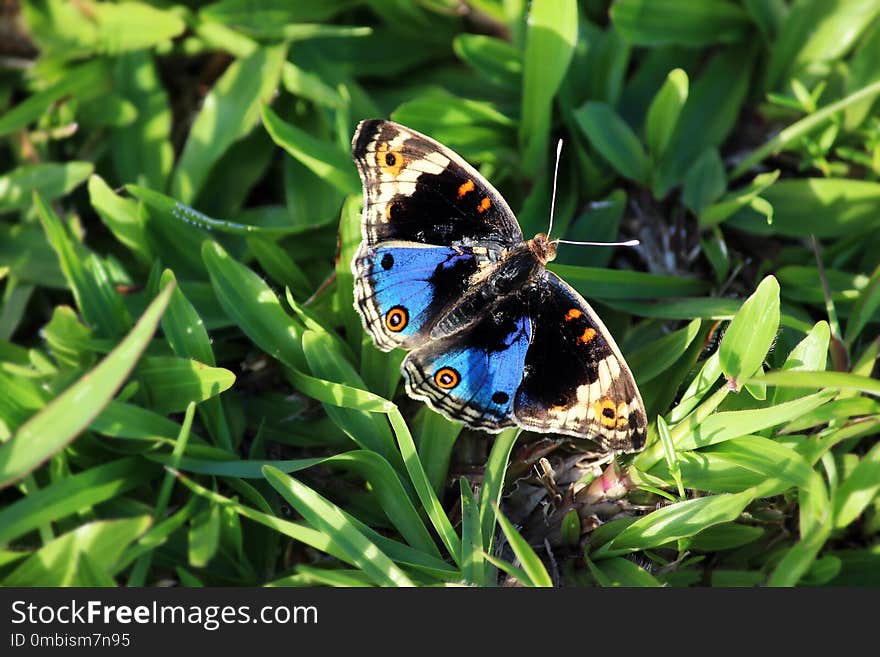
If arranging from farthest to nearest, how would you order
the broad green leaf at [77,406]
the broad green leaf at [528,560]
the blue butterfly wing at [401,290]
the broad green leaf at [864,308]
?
the broad green leaf at [864,308], the blue butterfly wing at [401,290], the broad green leaf at [528,560], the broad green leaf at [77,406]

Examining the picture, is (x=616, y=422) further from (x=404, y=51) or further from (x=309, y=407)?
(x=404, y=51)

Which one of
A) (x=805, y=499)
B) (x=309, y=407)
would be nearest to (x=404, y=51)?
(x=309, y=407)

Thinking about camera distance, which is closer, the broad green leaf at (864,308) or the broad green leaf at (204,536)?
the broad green leaf at (204,536)

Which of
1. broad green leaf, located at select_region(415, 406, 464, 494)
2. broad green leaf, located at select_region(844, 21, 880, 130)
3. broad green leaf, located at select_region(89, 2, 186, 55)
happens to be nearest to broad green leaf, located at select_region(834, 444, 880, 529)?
broad green leaf, located at select_region(415, 406, 464, 494)

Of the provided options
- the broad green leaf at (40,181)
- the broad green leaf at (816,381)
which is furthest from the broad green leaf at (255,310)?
the broad green leaf at (816,381)

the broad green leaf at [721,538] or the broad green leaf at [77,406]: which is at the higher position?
the broad green leaf at [77,406]

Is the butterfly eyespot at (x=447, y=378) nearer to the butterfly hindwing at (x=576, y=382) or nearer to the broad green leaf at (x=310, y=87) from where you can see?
the butterfly hindwing at (x=576, y=382)

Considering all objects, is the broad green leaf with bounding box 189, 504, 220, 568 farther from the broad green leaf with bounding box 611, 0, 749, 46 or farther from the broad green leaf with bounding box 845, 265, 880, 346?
the broad green leaf with bounding box 611, 0, 749, 46
